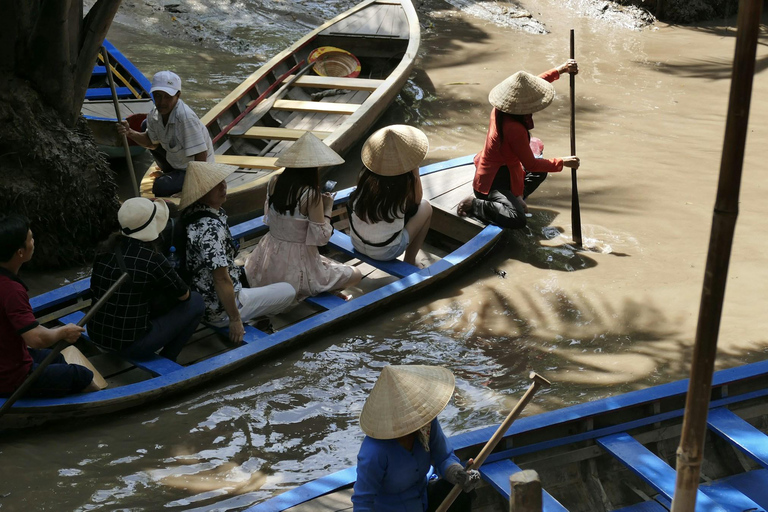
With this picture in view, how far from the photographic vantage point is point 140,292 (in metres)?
4.20

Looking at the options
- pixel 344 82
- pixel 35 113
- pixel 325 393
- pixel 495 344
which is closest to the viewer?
pixel 325 393

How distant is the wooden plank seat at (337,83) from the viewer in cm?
826

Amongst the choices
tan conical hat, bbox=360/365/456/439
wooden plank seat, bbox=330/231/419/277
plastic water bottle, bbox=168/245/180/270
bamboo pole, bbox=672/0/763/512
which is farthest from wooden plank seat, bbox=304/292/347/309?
bamboo pole, bbox=672/0/763/512

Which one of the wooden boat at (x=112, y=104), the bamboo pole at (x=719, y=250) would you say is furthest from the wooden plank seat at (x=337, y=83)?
the bamboo pole at (x=719, y=250)

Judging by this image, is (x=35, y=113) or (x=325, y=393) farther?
(x=35, y=113)

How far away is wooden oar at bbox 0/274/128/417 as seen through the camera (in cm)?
369

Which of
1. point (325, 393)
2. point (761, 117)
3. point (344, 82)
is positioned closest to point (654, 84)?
point (761, 117)

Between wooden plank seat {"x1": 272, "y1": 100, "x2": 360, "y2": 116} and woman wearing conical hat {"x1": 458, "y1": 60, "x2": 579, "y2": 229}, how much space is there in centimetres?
192

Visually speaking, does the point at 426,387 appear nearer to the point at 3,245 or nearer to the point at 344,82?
the point at 3,245

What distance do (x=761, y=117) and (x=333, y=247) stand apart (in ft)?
19.4

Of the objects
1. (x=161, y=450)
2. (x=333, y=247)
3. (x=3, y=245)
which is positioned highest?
(x=3, y=245)

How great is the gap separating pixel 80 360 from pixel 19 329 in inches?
25.7

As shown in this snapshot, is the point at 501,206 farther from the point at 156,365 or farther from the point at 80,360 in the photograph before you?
the point at 80,360

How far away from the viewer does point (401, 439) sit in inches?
119
